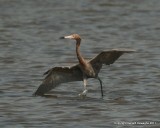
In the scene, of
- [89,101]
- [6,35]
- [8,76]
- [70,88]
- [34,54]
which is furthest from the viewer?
[6,35]

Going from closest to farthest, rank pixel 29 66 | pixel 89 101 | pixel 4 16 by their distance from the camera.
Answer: pixel 89 101, pixel 29 66, pixel 4 16

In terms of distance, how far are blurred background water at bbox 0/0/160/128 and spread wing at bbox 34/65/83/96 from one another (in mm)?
224

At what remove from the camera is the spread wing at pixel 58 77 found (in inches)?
507

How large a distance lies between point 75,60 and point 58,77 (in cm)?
377

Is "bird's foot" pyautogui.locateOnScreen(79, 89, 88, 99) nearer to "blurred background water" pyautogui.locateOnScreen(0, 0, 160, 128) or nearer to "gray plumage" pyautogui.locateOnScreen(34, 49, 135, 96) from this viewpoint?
"blurred background water" pyautogui.locateOnScreen(0, 0, 160, 128)

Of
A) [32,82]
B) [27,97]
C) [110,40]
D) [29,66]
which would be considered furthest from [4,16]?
[27,97]

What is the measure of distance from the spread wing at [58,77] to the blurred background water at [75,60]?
22 cm

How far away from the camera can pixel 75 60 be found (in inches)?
657

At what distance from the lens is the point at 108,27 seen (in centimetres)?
2105

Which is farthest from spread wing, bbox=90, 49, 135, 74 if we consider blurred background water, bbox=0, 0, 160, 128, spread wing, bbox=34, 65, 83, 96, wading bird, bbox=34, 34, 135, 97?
blurred background water, bbox=0, 0, 160, 128

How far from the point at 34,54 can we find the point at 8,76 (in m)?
2.55

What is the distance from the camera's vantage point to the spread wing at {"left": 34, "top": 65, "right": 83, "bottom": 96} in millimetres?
12875

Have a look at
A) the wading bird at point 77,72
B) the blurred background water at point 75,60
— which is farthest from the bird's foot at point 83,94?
the blurred background water at point 75,60

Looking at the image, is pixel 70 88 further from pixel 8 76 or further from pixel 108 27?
pixel 108 27
